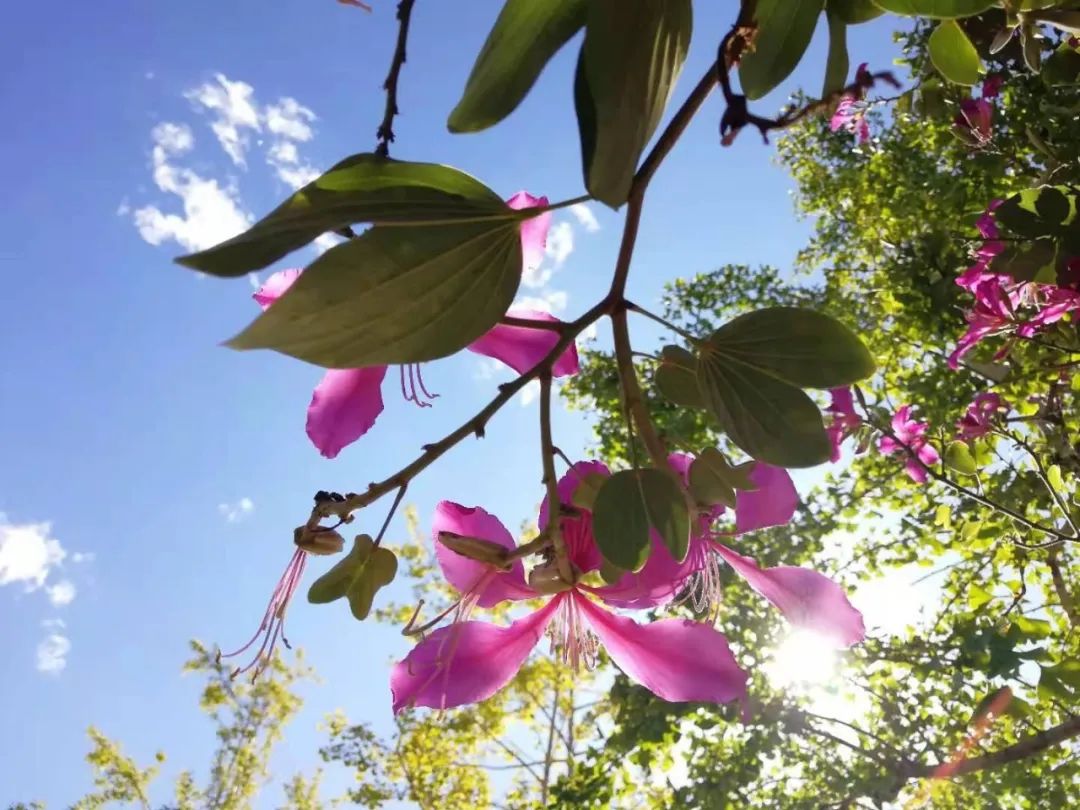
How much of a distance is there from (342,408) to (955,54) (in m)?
0.42

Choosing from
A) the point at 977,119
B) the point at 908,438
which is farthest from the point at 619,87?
the point at 908,438

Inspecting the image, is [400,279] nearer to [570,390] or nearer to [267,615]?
[267,615]

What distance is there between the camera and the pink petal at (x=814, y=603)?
1.37 ft

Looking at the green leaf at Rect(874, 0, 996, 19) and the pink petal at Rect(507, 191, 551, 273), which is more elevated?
the green leaf at Rect(874, 0, 996, 19)

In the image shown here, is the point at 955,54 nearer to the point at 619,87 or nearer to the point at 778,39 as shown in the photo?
the point at 778,39

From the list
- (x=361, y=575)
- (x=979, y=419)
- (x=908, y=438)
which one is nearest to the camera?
(x=361, y=575)

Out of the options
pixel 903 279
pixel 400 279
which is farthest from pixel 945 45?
pixel 903 279

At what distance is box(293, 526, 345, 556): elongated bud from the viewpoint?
350 mm

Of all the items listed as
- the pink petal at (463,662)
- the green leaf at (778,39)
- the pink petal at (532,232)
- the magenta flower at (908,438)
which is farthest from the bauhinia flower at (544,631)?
the magenta flower at (908,438)

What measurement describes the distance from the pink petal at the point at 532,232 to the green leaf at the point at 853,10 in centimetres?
19

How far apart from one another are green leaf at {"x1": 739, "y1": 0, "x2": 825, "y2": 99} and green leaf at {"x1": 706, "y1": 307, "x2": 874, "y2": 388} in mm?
141

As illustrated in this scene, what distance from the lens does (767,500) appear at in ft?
1.48

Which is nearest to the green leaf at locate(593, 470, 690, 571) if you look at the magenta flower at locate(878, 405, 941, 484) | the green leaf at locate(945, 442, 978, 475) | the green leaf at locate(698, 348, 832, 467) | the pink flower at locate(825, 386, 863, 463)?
the green leaf at locate(698, 348, 832, 467)

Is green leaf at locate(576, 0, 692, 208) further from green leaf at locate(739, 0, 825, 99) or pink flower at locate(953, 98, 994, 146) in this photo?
pink flower at locate(953, 98, 994, 146)
